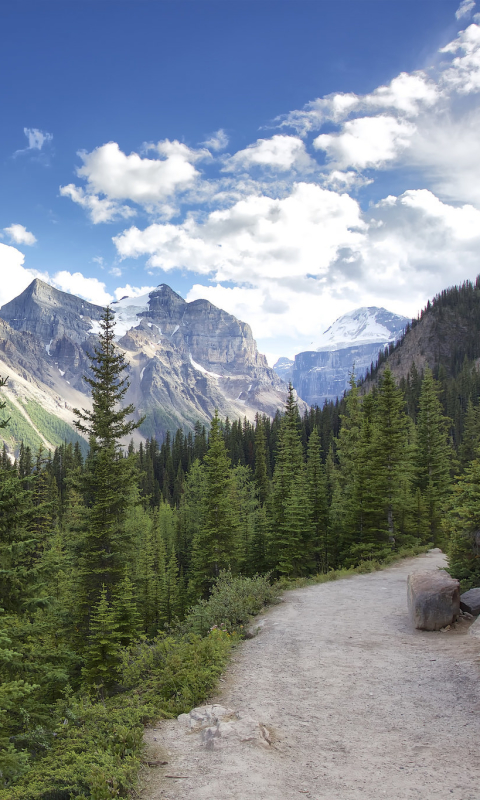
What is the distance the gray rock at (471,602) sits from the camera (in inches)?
481

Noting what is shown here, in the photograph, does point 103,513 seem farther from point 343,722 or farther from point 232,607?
point 343,722

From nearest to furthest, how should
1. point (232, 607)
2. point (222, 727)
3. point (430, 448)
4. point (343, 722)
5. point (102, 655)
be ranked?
point (222, 727)
point (343, 722)
point (232, 607)
point (102, 655)
point (430, 448)

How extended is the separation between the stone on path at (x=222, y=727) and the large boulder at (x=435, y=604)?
6297 mm

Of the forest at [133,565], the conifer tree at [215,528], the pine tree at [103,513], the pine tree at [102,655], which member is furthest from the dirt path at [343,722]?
the conifer tree at [215,528]

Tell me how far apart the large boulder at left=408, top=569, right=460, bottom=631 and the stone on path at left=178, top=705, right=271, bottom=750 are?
630cm

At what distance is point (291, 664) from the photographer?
1009 cm

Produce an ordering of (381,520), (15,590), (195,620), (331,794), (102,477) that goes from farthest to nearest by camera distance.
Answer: (381,520)
(102,477)
(195,620)
(15,590)
(331,794)

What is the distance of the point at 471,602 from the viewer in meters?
12.5

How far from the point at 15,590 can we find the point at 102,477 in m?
9.13

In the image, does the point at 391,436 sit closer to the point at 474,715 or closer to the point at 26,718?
the point at 474,715

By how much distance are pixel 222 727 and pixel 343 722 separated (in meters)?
2.03

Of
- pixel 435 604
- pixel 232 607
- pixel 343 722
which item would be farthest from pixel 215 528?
pixel 343 722

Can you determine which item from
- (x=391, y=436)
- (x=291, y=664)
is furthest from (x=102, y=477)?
(x=391, y=436)

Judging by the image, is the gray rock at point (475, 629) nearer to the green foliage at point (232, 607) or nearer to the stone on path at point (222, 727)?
the green foliage at point (232, 607)
